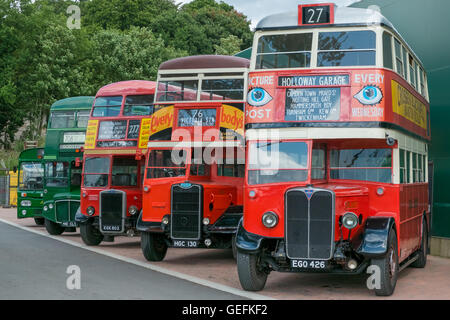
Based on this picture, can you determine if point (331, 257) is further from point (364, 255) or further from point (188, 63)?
point (188, 63)

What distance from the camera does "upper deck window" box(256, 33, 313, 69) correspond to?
11344 millimetres

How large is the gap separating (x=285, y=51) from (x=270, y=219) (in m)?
2.71

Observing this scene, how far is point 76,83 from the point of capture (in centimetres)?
5062

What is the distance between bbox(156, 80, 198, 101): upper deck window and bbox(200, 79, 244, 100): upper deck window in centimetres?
22

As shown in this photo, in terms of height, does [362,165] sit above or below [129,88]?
below

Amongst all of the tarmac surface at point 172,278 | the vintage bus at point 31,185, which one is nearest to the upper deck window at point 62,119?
the vintage bus at point 31,185

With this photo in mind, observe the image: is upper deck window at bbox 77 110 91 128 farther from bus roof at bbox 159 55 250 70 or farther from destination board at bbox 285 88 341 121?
destination board at bbox 285 88 341 121

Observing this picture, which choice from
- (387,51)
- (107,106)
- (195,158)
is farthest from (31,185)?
(387,51)

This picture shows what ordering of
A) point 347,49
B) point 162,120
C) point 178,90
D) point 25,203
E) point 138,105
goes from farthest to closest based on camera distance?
1. point 25,203
2. point 138,105
3. point 178,90
4. point 162,120
5. point 347,49

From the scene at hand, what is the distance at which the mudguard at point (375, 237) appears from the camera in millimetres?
10328

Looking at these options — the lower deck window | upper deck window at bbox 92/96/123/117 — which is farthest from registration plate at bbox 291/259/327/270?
upper deck window at bbox 92/96/123/117

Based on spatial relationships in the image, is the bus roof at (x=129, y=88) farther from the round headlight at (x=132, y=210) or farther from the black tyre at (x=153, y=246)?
the black tyre at (x=153, y=246)

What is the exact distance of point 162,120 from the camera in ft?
51.1

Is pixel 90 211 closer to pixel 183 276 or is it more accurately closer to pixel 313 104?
pixel 183 276
